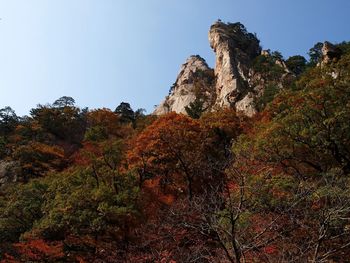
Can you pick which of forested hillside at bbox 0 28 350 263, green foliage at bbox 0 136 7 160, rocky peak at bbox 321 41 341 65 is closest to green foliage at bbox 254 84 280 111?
rocky peak at bbox 321 41 341 65

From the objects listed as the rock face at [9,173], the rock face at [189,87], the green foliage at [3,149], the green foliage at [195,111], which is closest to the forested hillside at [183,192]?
the rock face at [9,173]

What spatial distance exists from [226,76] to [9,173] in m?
28.6

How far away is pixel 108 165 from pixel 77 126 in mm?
27995

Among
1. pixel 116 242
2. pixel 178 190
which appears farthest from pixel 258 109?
pixel 116 242

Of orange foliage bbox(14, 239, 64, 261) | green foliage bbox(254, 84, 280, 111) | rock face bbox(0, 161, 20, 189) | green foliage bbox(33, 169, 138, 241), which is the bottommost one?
orange foliage bbox(14, 239, 64, 261)

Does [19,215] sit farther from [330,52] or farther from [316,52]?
[316,52]

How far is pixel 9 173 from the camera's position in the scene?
33.6 metres

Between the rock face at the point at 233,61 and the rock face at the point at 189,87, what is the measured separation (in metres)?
2.14

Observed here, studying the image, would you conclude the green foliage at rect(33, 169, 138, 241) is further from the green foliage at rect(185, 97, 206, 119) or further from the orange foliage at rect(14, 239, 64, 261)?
the green foliage at rect(185, 97, 206, 119)

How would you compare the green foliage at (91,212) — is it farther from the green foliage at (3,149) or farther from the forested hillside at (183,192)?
the green foliage at (3,149)

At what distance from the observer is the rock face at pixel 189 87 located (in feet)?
174

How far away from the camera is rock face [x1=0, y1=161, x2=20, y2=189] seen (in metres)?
32.9

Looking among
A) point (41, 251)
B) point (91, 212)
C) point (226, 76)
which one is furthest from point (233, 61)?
point (41, 251)

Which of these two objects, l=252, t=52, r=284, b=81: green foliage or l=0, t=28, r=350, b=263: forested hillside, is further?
l=252, t=52, r=284, b=81: green foliage
